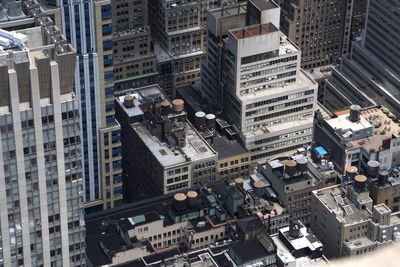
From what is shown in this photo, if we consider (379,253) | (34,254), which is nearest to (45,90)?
(34,254)

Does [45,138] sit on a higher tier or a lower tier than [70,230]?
higher

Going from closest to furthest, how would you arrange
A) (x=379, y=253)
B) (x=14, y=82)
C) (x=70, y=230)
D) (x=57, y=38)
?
(x=379, y=253) → (x=14, y=82) → (x=57, y=38) → (x=70, y=230)

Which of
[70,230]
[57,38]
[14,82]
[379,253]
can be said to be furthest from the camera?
[70,230]

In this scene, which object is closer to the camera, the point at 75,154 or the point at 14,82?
the point at 14,82

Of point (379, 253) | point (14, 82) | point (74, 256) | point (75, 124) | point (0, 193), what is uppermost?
point (379, 253)

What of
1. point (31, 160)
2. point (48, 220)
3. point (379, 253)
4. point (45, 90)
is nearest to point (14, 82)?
point (45, 90)

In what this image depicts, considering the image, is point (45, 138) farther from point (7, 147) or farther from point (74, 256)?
point (74, 256)

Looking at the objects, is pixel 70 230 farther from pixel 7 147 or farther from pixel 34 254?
pixel 7 147
